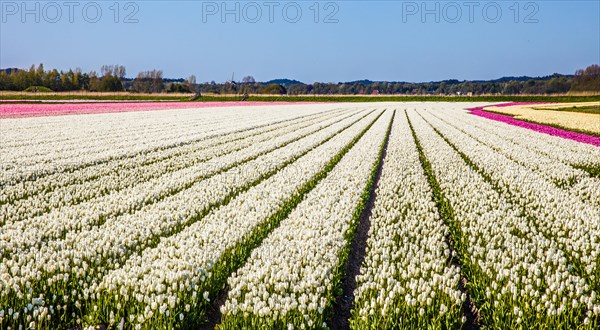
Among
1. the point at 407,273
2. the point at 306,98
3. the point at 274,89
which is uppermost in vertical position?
the point at 274,89

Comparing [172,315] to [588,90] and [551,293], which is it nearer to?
[551,293]

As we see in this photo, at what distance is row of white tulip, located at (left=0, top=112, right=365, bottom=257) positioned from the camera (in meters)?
7.77

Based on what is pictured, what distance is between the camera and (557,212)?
982 cm

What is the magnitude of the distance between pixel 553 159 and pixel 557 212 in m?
9.28

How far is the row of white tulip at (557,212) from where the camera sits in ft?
24.0

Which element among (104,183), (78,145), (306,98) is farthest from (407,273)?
(306,98)

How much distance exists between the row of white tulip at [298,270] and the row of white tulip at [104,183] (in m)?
5.10

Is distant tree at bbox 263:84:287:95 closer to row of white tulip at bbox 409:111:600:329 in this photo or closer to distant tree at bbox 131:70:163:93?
distant tree at bbox 131:70:163:93

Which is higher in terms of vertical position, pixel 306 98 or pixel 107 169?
pixel 306 98

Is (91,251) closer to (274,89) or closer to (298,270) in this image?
(298,270)

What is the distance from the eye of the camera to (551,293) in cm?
592

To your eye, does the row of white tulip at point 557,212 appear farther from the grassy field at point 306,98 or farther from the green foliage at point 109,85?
the green foliage at point 109,85

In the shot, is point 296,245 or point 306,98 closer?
point 296,245

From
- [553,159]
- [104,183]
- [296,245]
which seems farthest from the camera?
[553,159]
